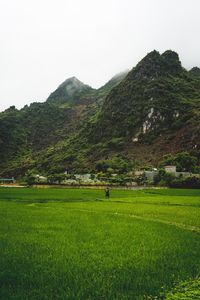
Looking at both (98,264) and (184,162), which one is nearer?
(98,264)

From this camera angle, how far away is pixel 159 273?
8.99 m

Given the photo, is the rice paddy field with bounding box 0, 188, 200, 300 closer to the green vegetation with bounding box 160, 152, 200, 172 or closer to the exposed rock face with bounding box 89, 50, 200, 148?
the green vegetation with bounding box 160, 152, 200, 172

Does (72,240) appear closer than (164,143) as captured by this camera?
Yes

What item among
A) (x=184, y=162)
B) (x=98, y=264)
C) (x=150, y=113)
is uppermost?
(x=150, y=113)

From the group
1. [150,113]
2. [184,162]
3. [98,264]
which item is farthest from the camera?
[150,113]

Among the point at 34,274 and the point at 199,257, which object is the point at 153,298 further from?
the point at 199,257

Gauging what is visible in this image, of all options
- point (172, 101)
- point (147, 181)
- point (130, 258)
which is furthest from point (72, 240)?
point (172, 101)

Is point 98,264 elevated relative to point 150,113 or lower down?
lower down

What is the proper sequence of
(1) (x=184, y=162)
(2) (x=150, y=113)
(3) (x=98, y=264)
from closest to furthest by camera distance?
1. (3) (x=98, y=264)
2. (1) (x=184, y=162)
3. (2) (x=150, y=113)

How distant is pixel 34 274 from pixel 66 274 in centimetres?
78

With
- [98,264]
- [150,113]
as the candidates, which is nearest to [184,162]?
[150,113]

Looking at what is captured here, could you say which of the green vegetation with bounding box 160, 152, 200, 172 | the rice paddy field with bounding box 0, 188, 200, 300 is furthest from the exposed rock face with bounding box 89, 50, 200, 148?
the rice paddy field with bounding box 0, 188, 200, 300

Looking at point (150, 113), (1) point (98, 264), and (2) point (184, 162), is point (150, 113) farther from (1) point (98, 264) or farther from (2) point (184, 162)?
(1) point (98, 264)

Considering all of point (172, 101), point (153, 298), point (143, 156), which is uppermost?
point (172, 101)
